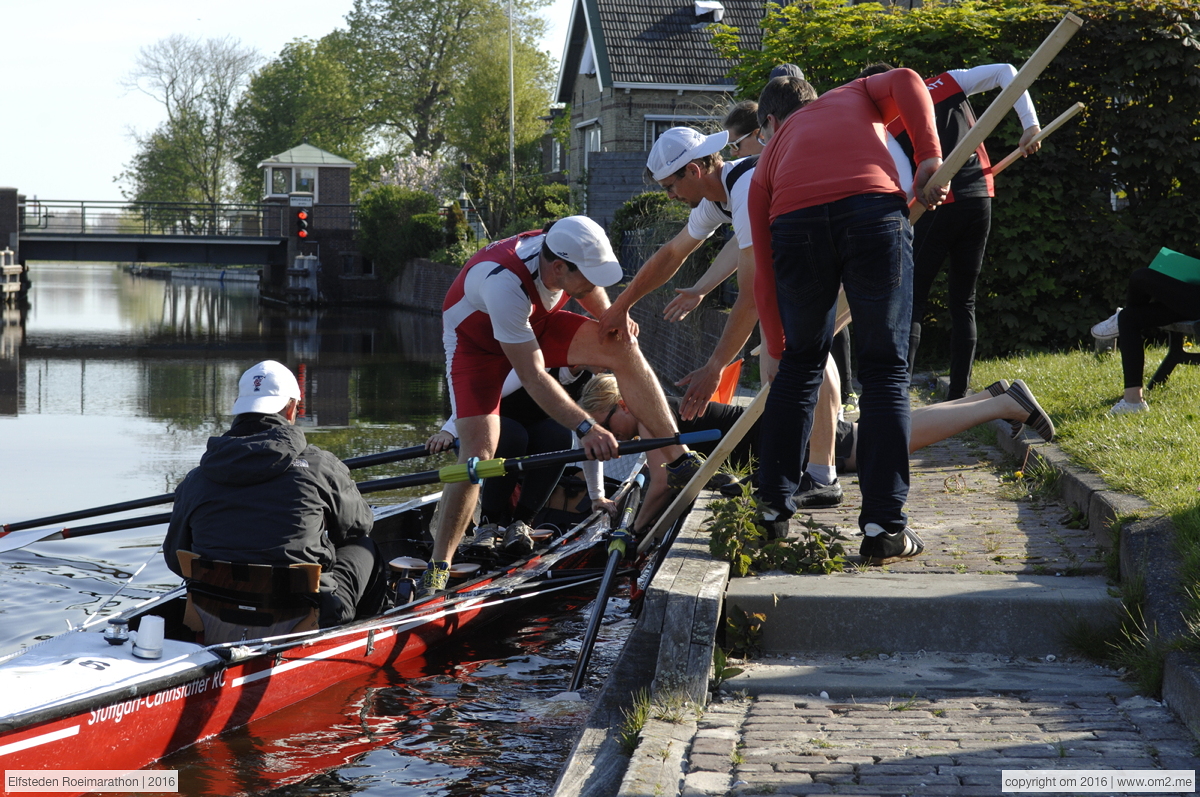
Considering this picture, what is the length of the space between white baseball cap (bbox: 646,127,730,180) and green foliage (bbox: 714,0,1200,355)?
5974mm

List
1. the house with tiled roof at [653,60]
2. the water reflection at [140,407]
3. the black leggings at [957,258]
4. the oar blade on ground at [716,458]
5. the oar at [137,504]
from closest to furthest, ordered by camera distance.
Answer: the oar blade on ground at [716,458], the oar at [137,504], the black leggings at [957,258], the water reflection at [140,407], the house with tiled roof at [653,60]

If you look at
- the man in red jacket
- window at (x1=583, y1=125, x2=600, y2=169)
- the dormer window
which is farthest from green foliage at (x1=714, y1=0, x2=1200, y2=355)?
window at (x1=583, y1=125, x2=600, y2=169)

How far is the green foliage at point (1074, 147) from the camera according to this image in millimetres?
10328

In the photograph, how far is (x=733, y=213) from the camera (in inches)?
211

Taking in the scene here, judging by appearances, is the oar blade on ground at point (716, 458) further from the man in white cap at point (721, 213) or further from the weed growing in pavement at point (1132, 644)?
the weed growing in pavement at point (1132, 644)

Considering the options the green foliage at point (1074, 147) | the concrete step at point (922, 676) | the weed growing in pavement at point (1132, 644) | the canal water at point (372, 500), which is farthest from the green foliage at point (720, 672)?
the green foliage at point (1074, 147)

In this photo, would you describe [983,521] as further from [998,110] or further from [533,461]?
[533,461]

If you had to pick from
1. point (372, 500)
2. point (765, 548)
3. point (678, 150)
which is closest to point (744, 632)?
point (765, 548)

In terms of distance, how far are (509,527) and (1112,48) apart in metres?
7.37

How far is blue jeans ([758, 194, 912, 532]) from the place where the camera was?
420 centimetres

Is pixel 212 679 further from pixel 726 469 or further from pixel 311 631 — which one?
pixel 726 469

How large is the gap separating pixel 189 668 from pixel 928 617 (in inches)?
103

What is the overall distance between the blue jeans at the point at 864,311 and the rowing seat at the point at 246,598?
199cm

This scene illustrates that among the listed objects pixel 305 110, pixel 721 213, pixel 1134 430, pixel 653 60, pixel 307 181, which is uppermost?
pixel 305 110
